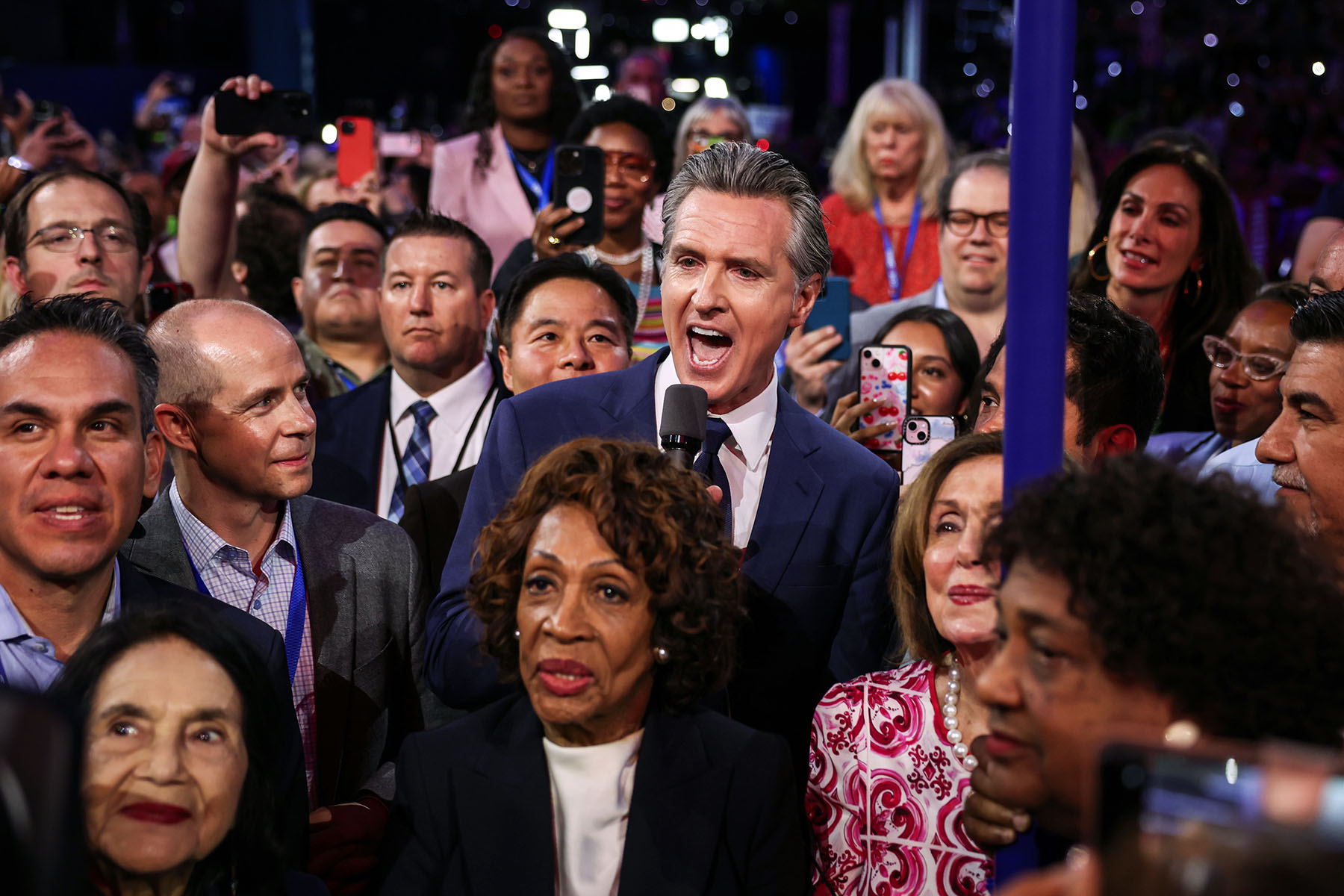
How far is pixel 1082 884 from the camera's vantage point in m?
1.06

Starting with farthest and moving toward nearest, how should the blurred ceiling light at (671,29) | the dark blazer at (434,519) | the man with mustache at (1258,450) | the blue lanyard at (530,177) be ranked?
the blurred ceiling light at (671,29)
the blue lanyard at (530,177)
the dark blazer at (434,519)
the man with mustache at (1258,450)

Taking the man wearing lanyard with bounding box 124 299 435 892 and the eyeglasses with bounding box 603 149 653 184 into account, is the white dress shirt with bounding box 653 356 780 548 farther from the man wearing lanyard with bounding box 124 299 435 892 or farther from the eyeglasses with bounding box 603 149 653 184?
the eyeglasses with bounding box 603 149 653 184

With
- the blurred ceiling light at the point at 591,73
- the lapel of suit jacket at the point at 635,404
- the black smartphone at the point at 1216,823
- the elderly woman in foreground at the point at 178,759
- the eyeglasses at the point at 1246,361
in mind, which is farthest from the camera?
the blurred ceiling light at the point at 591,73

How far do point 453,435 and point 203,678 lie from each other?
2.02 metres

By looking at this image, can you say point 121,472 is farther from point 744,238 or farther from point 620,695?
point 744,238

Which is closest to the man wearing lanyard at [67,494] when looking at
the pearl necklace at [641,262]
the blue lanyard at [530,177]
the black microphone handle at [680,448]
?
the black microphone handle at [680,448]

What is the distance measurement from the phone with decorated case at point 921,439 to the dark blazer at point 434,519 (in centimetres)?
98

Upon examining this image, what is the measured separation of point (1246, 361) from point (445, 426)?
2.15m

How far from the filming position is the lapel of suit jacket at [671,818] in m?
2.10

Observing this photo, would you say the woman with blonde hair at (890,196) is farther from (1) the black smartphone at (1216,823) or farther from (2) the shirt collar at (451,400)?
(1) the black smartphone at (1216,823)

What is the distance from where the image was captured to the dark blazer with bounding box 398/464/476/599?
314 cm

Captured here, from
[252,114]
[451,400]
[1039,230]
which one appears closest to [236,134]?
[252,114]

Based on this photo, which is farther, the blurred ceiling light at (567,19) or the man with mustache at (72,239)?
the blurred ceiling light at (567,19)

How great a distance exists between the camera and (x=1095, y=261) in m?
4.07
